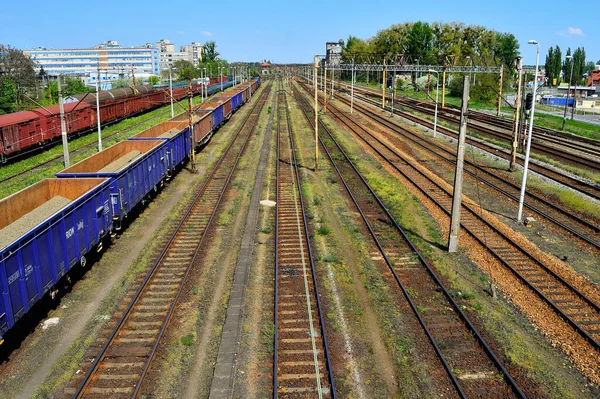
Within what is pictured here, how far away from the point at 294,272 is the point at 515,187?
17.3 m

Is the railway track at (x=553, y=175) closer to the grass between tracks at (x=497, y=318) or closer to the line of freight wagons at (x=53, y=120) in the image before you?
the grass between tracks at (x=497, y=318)

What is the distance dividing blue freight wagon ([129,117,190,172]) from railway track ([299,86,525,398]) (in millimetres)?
11930

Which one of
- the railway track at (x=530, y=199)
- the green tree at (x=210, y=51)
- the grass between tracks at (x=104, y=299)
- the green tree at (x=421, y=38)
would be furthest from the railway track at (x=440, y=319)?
the green tree at (x=210, y=51)

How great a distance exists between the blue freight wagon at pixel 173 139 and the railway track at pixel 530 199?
60.5ft

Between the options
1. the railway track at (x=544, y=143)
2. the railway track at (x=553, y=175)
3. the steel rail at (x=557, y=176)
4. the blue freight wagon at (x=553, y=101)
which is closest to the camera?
the steel rail at (x=557, y=176)

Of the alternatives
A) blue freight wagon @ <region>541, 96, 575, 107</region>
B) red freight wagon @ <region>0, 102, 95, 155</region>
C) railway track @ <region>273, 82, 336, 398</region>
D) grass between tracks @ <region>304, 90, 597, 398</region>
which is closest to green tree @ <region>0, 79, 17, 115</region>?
red freight wagon @ <region>0, 102, 95, 155</region>

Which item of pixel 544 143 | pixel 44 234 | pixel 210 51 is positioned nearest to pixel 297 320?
pixel 44 234

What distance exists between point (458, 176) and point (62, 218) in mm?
12789

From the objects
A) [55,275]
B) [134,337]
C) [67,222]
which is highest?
[67,222]

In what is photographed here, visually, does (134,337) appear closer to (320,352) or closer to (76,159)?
(320,352)

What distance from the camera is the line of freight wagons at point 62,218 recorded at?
38.0ft

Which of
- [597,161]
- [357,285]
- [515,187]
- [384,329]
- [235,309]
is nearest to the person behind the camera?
[384,329]

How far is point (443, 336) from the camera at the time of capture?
42.3 feet

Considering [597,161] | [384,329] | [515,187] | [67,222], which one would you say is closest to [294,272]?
[384,329]
